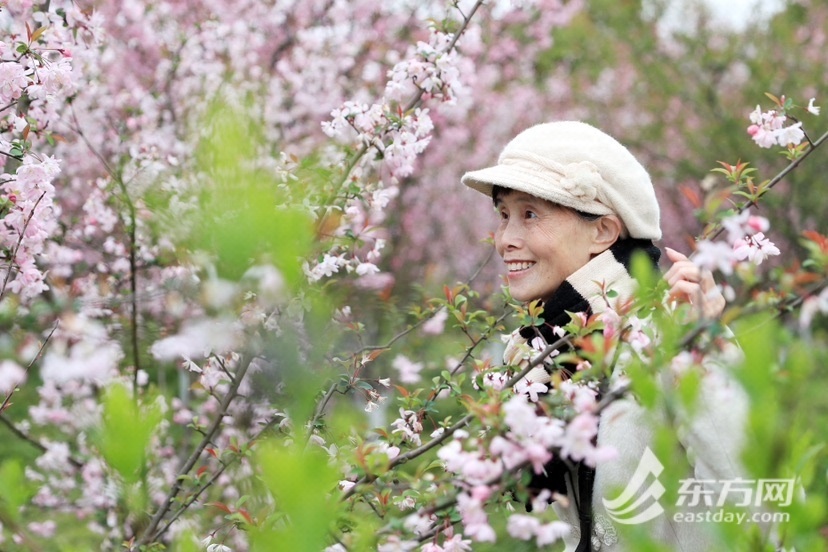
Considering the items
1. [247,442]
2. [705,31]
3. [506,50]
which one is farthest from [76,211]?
[705,31]

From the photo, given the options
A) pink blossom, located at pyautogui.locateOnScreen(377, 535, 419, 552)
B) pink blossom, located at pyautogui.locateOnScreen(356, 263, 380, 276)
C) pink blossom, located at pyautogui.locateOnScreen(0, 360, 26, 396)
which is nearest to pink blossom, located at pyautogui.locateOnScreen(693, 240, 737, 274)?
pink blossom, located at pyautogui.locateOnScreen(377, 535, 419, 552)

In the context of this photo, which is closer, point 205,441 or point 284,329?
point 284,329

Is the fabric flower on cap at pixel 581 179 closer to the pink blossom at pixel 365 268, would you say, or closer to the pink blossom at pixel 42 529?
the pink blossom at pixel 365 268

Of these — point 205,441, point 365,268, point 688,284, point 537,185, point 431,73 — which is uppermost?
point 431,73

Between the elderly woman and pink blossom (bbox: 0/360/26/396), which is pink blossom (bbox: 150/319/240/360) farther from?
the elderly woman

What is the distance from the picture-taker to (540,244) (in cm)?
212

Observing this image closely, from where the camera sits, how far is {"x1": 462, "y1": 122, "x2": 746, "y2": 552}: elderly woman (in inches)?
70.8

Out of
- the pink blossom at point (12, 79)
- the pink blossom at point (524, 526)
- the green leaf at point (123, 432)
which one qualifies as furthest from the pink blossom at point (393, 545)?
the pink blossom at point (12, 79)

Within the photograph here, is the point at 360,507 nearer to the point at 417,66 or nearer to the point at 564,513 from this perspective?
the point at 564,513

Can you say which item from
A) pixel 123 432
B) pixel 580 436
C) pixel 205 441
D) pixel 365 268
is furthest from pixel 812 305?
pixel 365 268

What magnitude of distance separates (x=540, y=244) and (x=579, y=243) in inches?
4.0

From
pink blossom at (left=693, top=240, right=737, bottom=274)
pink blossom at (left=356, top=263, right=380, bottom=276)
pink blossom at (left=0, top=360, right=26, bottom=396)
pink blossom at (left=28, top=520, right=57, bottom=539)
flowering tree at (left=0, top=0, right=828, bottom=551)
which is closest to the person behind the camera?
flowering tree at (left=0, top=0, right=828, bottom=551)

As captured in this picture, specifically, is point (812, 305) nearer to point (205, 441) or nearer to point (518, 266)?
point (518, 266)

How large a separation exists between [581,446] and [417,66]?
5.87 ft
